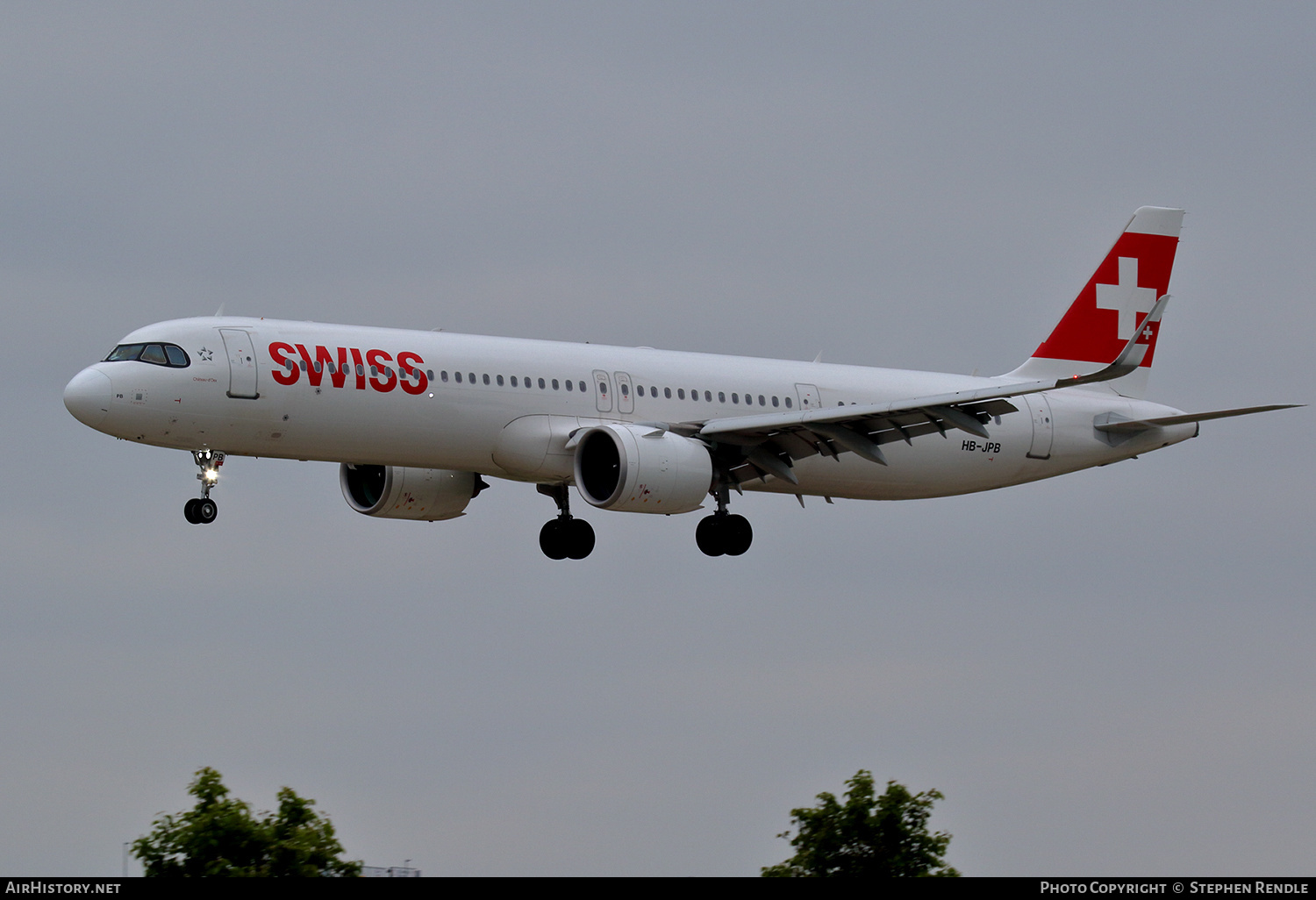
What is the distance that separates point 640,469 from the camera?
155ft

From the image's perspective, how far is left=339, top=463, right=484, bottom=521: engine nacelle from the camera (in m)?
52.0

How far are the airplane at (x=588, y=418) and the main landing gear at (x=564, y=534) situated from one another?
0.05 metres

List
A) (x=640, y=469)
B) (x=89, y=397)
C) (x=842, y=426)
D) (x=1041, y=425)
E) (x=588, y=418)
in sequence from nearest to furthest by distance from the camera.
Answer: (x=89, y=397) → (x=640, y=469) → (x=588, y=418) → (x=842, y=426) → (x=1041, y=425)

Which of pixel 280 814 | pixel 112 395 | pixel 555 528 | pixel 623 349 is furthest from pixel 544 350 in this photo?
pixel 280 814

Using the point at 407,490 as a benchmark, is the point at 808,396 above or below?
above

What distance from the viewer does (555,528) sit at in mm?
53312

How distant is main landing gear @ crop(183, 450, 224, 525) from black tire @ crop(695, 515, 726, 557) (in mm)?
11747

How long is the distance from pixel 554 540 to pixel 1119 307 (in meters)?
16.8

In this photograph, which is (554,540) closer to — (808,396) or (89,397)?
(808,396)

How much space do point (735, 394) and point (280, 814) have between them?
Answer: 17.1 meters

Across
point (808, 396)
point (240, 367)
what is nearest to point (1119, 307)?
point (808, 396)

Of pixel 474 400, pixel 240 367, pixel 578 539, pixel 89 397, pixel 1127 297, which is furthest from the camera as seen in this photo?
pixel 1127 297

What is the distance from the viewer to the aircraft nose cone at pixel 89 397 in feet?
146

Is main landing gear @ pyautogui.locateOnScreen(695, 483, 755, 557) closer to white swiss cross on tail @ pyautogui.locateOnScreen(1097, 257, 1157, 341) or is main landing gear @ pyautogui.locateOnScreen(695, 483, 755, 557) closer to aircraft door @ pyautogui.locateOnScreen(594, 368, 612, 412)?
aircraft door @ pyautogui.locateOnScreen(594, 368, 612, 412)
